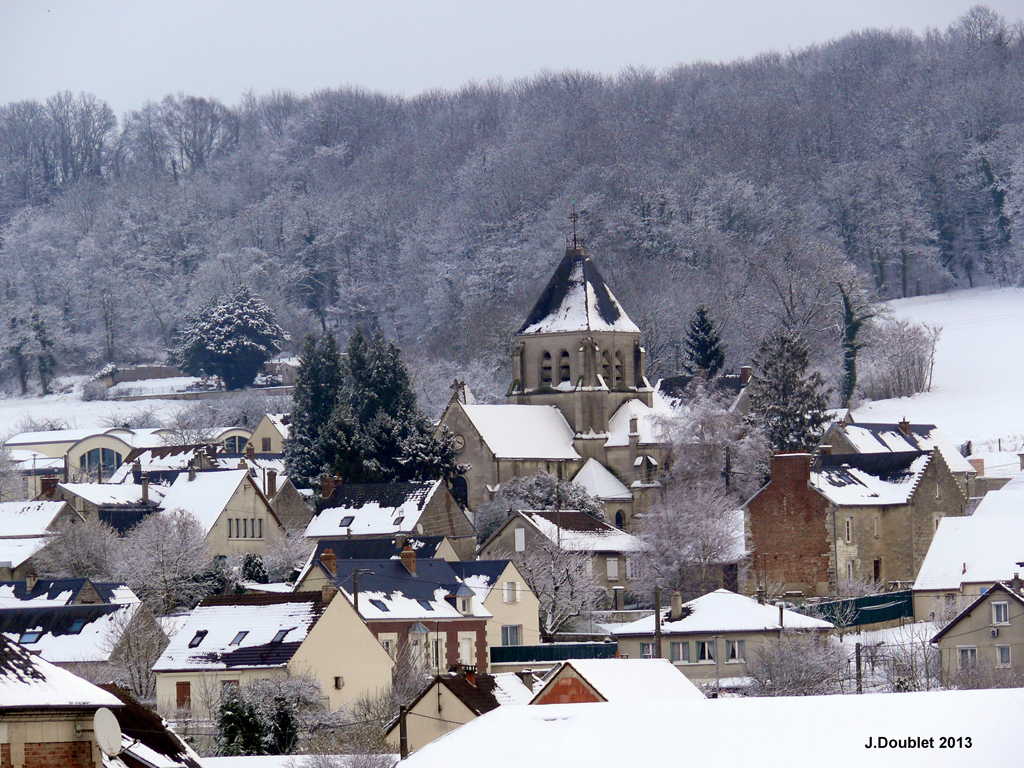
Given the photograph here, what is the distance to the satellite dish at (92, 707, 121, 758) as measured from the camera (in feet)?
64.1

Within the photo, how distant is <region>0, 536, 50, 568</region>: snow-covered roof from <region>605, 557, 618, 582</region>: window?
61.7 feet

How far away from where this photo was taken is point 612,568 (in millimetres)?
66812

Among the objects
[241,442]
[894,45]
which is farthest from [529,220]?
[894,45]

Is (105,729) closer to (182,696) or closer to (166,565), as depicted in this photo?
(182,696)

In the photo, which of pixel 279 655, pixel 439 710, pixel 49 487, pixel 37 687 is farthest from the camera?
pixel 49 487

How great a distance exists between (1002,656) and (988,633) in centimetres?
75

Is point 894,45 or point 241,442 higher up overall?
point 894,45

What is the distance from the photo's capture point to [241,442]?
4058 inches

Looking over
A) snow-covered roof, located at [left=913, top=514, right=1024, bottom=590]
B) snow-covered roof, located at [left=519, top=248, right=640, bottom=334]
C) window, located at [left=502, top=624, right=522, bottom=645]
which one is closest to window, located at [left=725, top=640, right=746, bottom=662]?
snow-covered roof, located at [left=913, top=514, right=1024, bottom=590]

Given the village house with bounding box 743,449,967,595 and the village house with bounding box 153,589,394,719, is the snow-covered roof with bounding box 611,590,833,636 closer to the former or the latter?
the village house with bounding box 743,449,967,595

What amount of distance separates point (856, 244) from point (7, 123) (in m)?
88.5

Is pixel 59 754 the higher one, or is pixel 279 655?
pixel 279 655

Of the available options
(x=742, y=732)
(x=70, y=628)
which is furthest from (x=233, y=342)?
(x=742, y=732)

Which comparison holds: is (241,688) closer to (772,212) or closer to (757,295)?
(757,295)
